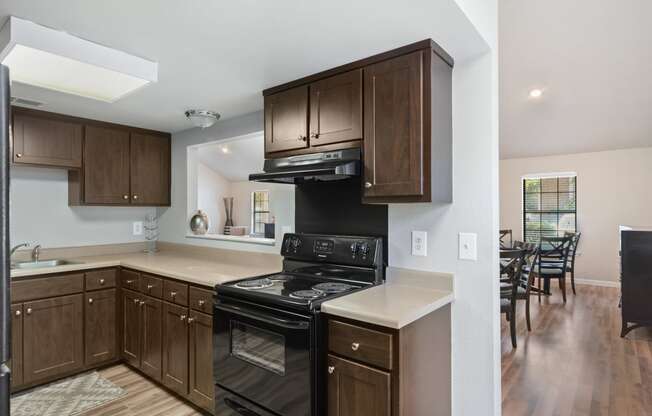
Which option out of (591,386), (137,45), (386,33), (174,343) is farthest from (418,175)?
(591,386)

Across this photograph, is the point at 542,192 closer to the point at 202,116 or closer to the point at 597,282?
the point at 597,282

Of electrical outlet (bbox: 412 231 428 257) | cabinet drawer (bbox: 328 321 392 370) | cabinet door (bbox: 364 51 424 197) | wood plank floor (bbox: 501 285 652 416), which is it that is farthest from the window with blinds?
cabinet drawer (bbox: 328 321 392 370)

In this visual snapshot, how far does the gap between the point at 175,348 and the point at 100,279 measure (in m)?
1.02

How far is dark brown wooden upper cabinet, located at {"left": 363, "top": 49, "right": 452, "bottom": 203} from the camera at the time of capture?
A: 1.71m

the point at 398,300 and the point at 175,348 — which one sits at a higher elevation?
the point at 398,300

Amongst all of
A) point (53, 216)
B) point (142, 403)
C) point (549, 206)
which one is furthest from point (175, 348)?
point (549, 206)

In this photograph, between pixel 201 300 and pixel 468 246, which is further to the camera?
pixel 201 300

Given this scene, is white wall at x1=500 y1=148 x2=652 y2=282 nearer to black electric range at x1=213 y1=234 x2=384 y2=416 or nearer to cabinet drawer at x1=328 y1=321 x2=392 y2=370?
black electric range at x1=213 y1=234 x2=384 y2=416

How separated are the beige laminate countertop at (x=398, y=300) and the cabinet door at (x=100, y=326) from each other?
7.48 ft

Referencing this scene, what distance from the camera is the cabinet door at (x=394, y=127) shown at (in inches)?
67.5

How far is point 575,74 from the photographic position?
4.43m

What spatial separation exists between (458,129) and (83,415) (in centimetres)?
292

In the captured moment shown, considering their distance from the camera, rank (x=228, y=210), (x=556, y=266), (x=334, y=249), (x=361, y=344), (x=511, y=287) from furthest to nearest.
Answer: (x=228, y=210) → (x=556, y=266) → (x=511, y=287) → (x=334, y=249) → (x=361, y=344)

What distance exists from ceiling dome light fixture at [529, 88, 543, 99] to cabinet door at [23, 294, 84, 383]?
556 centimetres
